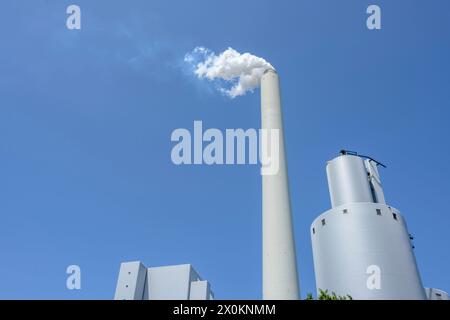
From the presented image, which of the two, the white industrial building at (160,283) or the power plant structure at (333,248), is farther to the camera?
the white industrial building at (160,283)

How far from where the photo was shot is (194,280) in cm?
3825

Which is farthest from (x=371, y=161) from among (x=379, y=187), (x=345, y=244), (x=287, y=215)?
(x=287, y=215)

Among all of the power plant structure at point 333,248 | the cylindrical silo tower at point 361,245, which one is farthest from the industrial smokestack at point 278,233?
the cylindrical silo tower at point 361,245

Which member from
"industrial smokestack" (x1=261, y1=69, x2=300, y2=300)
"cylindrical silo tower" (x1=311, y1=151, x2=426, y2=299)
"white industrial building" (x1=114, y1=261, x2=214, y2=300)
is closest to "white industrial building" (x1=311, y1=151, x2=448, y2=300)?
"cylindrical silo tower" (x1=311, y1=151, x2=426, y2=299)

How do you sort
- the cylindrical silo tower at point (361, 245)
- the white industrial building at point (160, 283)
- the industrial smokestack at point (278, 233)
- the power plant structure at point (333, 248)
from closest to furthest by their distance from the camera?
the industrial smokestack at point (278, 233) < the power plant structure at point (333, 248) < the cylindrical silo tower at point (361, 245) < the white industrial building at point (160, 283)

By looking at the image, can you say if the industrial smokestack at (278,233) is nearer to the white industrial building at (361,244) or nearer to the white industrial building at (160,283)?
the white industrial building at (361,244)

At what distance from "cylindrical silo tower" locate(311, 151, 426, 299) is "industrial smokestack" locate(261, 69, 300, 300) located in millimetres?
5570

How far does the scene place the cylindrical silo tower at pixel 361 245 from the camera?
1276 inches

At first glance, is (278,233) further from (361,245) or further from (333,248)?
(361,245)

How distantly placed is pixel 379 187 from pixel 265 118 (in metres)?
13.6

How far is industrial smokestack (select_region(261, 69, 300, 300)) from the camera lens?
2955 cm

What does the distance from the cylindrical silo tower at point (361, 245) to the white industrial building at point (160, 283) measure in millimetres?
11337
